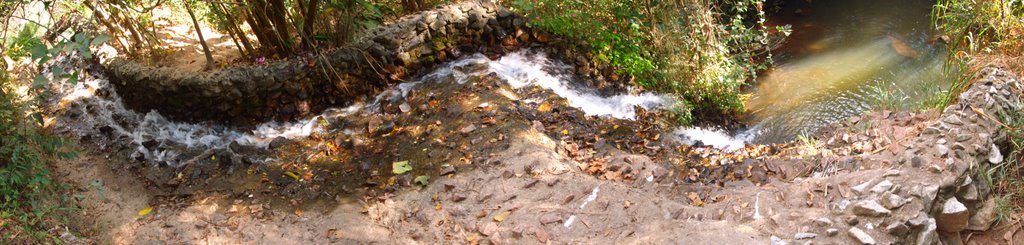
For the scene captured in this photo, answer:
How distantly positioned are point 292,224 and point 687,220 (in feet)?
8.52

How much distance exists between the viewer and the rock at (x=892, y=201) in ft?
11.6

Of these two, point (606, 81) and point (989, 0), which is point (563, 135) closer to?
point (606, 81)

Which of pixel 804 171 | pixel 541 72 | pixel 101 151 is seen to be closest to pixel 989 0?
pixel 804 171

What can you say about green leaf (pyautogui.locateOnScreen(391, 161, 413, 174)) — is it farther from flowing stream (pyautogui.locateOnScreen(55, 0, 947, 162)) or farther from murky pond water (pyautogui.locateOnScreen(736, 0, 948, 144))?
murky pond water (pyautogui.locateOnScreen(736, 0, 948, 144))

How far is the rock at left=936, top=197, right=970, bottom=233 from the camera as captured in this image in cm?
363

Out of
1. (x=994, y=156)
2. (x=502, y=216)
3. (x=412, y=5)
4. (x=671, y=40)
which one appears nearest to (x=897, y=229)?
(x=994, y=156)

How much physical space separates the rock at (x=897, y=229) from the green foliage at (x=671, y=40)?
9.39 ft

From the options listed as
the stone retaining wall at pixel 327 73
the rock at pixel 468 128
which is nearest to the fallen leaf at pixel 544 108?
the rock at pixel 468 128

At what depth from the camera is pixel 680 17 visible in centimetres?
617

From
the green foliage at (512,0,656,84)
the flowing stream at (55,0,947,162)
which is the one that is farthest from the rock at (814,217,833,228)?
the green foliage at (512,0,656,84)

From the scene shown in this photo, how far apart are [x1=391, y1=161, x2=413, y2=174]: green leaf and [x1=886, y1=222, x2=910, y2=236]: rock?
3.15 metres

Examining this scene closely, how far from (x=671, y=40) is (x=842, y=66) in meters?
2.77

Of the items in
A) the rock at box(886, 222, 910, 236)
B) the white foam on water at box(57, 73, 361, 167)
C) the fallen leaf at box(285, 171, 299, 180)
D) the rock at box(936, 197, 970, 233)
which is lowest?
the rock at box(936, 197, 970, 233)

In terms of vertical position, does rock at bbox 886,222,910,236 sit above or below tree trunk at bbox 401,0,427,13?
below
